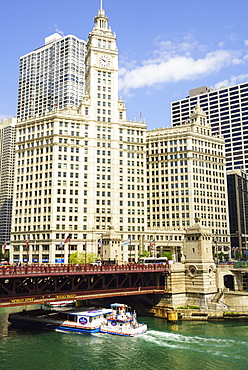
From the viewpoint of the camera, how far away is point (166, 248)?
A: 143375 mm

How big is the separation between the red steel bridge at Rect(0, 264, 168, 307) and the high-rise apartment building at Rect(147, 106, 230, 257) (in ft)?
240

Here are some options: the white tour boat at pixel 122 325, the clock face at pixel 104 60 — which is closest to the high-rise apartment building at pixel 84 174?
the clock face at pixel 104 60

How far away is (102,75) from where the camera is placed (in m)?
146

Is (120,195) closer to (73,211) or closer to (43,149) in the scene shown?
(73,211)

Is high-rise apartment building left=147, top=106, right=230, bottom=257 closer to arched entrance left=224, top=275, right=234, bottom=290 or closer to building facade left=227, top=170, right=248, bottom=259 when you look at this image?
building facade left=227, top=170, right=248, bottom=259

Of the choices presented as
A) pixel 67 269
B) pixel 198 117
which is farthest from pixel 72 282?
pixel 198 117

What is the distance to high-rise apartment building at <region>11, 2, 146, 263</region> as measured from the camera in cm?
13125

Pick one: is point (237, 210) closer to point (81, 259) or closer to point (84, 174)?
point (84, 174)

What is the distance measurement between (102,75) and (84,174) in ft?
134

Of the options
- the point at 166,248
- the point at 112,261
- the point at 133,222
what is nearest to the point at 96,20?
the point at 133,222

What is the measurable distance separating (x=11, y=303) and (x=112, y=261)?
3476cm

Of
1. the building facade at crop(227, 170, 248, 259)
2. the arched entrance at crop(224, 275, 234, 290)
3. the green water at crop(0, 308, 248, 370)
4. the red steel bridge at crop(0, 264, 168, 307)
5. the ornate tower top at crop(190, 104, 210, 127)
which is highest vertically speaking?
the ornate tower top at crop(190, 104, 210, 127)

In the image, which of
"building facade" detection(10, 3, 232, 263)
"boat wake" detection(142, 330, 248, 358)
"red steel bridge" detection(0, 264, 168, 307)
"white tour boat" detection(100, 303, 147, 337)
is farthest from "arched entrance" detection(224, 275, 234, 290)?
"building facade" detection(10, 3, 232, 263)

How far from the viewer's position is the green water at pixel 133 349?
1820 inches
